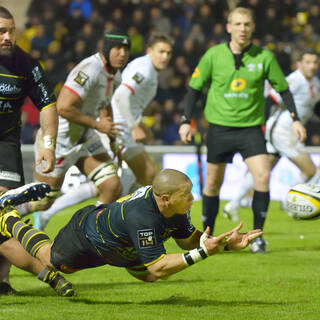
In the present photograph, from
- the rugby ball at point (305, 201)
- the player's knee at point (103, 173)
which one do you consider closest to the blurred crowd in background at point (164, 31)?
the player's knee at point (103, 173)

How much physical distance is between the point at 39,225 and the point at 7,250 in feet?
12.8

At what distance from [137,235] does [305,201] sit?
6.91 ft

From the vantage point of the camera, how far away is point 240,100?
29.4 ft

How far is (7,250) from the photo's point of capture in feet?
20.7

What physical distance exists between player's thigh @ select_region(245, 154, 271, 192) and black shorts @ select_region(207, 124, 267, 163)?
55mm

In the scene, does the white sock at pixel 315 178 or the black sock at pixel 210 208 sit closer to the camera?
the black sock at pixel 210 208

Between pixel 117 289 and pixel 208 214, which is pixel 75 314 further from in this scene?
pixel 208 214

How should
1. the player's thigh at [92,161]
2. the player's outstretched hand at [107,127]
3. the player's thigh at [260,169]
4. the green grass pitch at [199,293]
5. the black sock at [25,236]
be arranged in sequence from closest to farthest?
1. the green grass pitch at [199,293]
2. the black sock at [25,236]
3. the player's outstretched hand at [107,127]
4. the player's thigh at [92,161]
5. the player's thigh at [260,169]

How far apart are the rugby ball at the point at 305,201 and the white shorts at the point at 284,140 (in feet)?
→ 14.4

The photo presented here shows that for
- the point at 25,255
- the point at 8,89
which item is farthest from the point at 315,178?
the point at 8,89

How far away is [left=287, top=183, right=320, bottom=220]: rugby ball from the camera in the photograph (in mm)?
6977

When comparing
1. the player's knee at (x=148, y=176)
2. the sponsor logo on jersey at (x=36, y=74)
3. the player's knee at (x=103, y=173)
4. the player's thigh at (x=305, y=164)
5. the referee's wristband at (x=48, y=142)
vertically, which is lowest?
the player's thigh at (x=305, y=164)

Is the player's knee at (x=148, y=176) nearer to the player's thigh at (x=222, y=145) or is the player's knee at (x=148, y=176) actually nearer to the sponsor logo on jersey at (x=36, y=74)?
the player's thigh at (x=222, y=145)

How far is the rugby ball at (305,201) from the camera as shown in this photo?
698 cm
